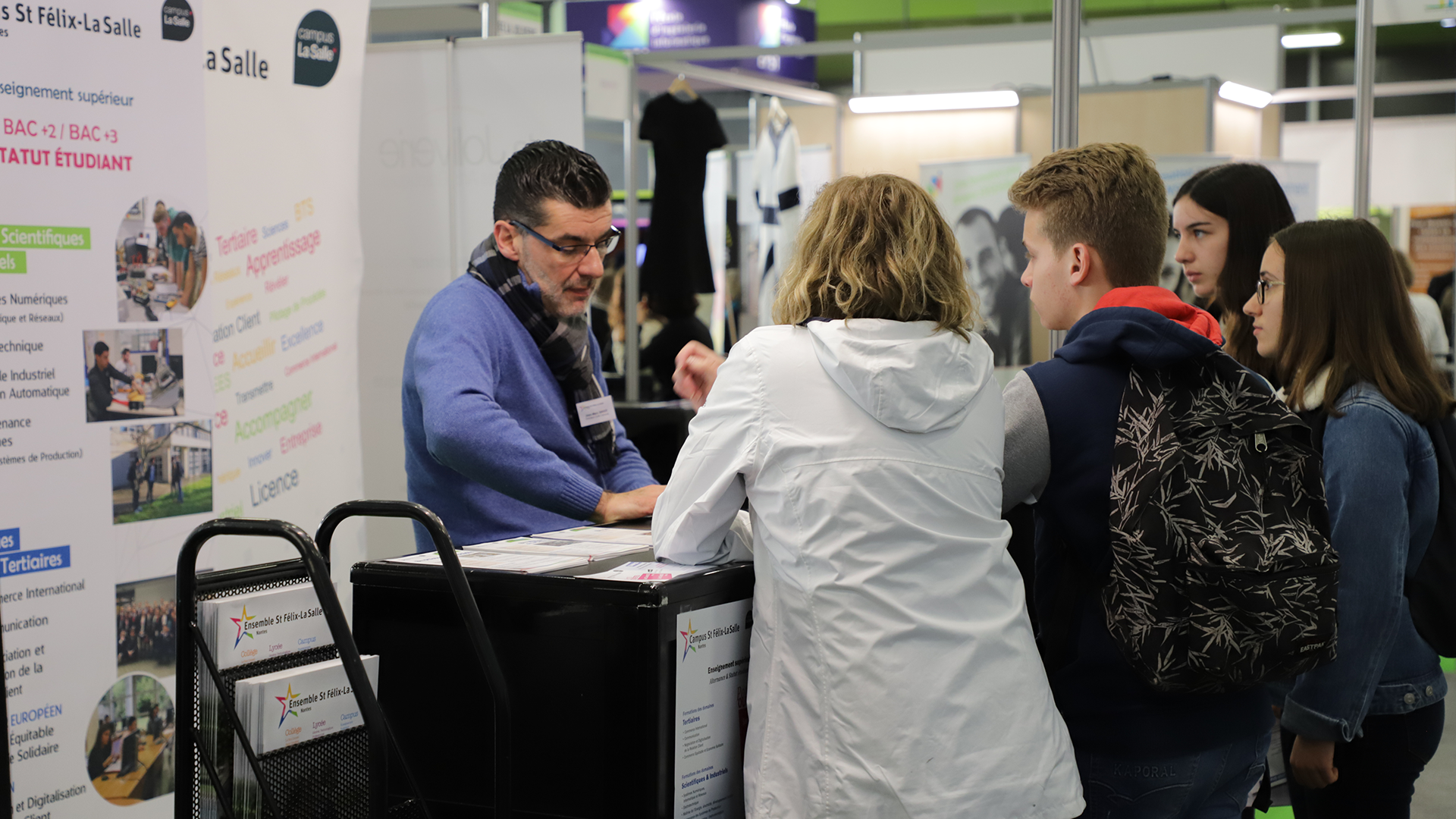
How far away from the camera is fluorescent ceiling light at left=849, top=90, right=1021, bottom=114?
670 cm

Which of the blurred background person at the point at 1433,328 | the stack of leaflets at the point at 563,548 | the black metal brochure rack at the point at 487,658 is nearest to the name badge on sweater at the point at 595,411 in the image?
the stack of leaflets at the point at 563,548

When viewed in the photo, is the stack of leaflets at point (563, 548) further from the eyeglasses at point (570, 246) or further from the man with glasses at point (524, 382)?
the eyeglasses at point (570, 246)

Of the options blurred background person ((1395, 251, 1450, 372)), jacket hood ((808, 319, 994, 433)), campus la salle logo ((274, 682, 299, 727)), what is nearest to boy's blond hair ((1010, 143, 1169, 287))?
jacket hood ((808, 319, 994, 433))

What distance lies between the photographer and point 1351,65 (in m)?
10.6

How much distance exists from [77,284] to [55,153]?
28 centimetres

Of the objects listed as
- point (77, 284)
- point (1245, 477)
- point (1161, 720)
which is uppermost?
point (77, 284)

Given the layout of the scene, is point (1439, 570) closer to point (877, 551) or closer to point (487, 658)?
point (877, 551)

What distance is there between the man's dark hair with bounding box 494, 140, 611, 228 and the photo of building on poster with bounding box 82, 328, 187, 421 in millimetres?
879

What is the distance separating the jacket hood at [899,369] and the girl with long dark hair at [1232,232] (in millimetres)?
1386

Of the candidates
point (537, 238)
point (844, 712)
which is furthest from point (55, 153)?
point (844, 712)

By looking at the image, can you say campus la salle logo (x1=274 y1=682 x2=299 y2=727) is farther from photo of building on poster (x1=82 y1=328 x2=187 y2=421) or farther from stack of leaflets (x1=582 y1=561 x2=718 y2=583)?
photo of building on poster (x1=82 y1=328 x2=187 y2=421)

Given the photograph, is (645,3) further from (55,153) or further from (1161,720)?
(1161,720)

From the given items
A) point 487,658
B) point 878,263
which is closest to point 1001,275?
point 878,263

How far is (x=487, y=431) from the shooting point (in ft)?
7.20
